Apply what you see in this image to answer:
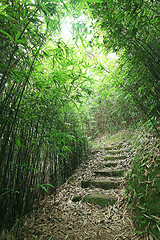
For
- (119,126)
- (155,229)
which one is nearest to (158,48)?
(155,229)

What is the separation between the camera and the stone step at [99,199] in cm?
172

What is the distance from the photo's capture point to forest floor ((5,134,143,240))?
1.23 m

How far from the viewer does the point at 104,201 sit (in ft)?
5.74

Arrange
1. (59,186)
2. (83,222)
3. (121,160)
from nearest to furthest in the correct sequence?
(83,222), (59,186), (121,160)

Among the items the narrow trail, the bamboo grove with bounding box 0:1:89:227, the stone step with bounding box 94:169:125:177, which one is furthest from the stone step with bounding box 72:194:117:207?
the bamboo grove with bounding box 0:1:89:227

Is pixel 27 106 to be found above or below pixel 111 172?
above

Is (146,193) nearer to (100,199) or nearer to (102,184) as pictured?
(100,199)

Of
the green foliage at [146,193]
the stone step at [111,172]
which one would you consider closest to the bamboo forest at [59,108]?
the green foliage at [146,193]

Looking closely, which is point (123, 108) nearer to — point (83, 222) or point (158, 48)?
point (158, 48)

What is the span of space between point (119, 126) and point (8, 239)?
4.46 m

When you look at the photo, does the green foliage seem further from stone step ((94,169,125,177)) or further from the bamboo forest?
stone step ((94,169,125,177))

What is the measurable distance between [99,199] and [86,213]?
269 millimetres

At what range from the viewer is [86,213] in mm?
1635

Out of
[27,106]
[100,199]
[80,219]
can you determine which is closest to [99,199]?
[100,199]
